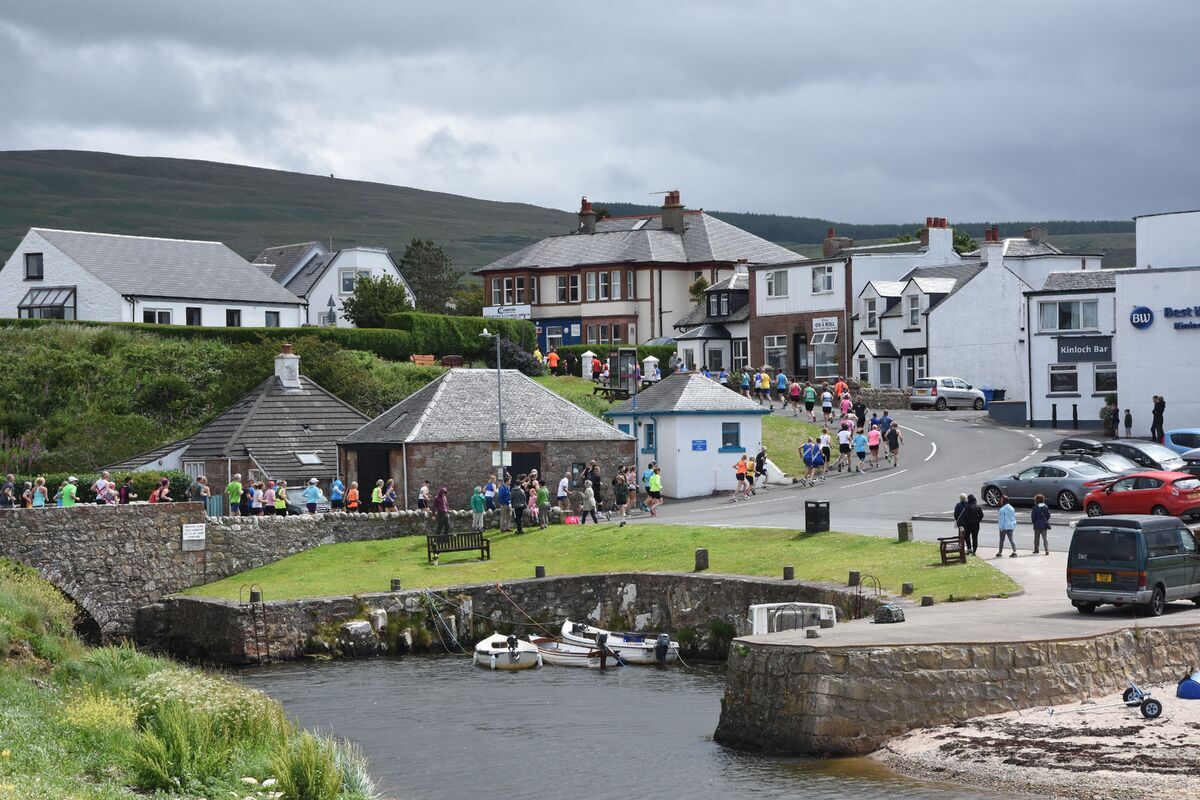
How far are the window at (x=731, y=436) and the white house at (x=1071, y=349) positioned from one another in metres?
17.3

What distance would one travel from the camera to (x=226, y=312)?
79.6 metres

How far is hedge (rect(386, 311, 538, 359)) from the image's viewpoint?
7844 centimetres

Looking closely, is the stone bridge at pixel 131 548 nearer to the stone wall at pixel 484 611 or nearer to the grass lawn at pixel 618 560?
the grass lawn at pixel 618 560

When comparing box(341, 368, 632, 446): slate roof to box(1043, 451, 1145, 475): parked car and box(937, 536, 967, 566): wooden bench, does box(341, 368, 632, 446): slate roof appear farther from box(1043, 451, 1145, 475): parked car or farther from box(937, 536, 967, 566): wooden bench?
box(937, 536, 967, 566): wooden bench

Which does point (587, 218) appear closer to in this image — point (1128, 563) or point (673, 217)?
point (673, 217)

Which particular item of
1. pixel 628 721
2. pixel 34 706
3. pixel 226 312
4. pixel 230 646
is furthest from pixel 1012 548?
pixel 226 312

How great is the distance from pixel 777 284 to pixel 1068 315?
25.2 m

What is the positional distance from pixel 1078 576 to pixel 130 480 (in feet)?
107

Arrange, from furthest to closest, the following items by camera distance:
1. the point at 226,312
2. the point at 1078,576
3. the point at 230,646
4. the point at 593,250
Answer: the point at 593,250 → the point at 226,312 → the point at 230,646 → the point at 1078,576

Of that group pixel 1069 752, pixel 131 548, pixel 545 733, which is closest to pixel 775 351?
pixel 131 548

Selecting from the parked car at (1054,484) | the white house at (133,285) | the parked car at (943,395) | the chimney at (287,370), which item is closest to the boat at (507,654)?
the parked car at (1054,484)

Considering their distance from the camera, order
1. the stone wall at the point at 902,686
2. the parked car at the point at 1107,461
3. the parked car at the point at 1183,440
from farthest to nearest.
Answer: the parked car at the point at 1183,440 < the parked car at the point at 1107,461 < the stone wall at the point at 902,686

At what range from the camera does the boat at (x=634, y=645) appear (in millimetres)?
35594

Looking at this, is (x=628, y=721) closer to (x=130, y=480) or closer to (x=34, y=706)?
(x=34, y=706)
